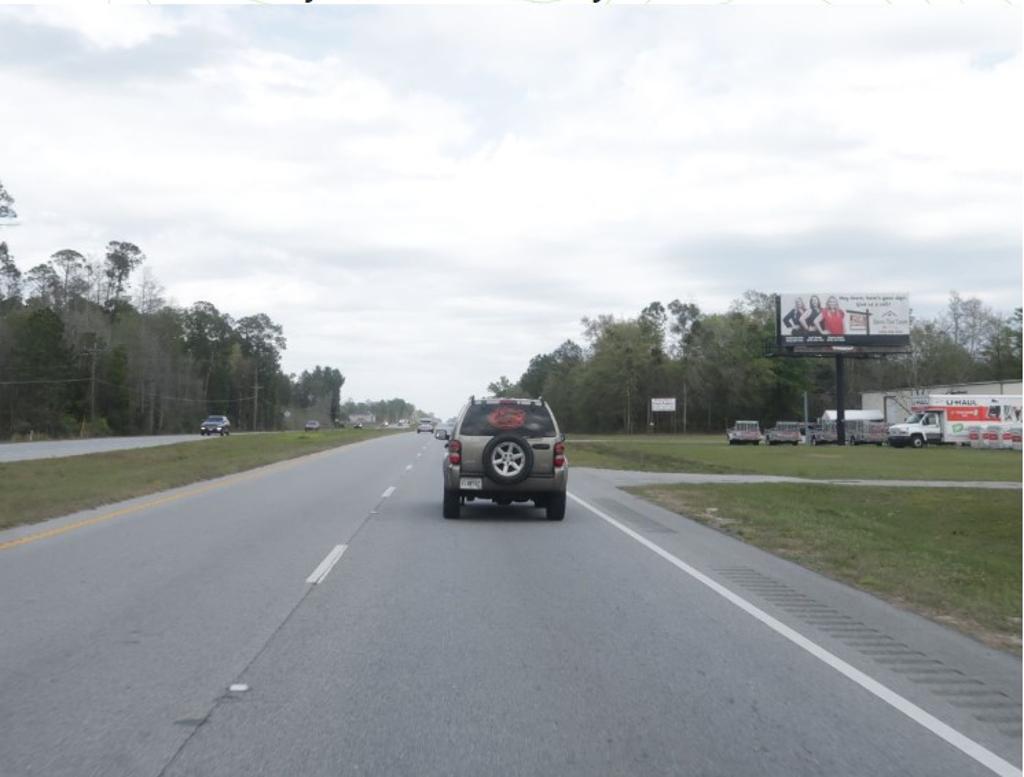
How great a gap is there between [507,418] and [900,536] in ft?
22.0

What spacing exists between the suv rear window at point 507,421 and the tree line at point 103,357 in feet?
203

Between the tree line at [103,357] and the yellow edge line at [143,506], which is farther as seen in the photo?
the tree line at [103,357]

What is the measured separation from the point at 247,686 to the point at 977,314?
14255 cm

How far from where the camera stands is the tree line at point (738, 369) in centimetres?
12100

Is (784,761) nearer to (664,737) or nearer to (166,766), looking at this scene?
A: (664,737)

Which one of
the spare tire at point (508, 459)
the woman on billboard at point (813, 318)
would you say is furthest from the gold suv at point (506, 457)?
the woman on billboard at point (813, 318)

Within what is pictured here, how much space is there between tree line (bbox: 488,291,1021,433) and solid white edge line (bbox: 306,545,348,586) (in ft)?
352

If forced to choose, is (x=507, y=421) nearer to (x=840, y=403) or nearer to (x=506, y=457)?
(x=506, y=457)

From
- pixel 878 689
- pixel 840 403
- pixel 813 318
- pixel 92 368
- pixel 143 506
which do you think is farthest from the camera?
pixel 92 368

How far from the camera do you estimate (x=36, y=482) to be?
25906 mm

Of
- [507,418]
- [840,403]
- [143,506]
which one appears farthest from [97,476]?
[840,403]

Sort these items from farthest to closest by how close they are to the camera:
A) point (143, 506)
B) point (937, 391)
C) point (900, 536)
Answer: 1. point (937, 391)
2. point (143, 506)
3. point (900, 536)

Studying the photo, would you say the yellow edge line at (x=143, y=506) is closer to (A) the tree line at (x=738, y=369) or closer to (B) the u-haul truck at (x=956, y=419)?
(B) the u-haul truck at (x=956, y=419)

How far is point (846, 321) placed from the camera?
7200 centimetres
